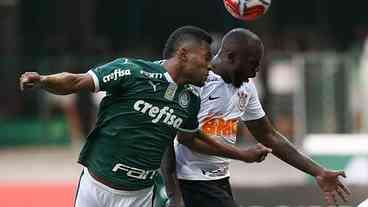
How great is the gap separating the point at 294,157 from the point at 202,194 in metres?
0.65

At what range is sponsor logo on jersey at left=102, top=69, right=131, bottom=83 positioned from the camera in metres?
5.80

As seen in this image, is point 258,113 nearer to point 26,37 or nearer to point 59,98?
point 59,98

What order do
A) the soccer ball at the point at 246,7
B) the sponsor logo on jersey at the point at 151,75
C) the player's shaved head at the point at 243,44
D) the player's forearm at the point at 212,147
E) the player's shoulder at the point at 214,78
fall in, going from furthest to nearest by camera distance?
the soccer ball at the point at 246,7 → the player's shoulder at the point at 214,78 → the player's shaved head at the point at 243,44 → the player's forearm at the point at 212,147 → the sponsor logo on jersey at the point at 151,75

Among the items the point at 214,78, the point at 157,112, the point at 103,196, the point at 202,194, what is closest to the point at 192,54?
the point at 157,112

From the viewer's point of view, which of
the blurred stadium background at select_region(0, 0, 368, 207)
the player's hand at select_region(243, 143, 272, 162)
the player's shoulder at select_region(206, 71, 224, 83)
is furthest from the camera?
the blurred stadium background at select_region(0, 0, 368, 207)

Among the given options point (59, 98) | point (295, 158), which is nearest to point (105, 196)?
point (295, 158)

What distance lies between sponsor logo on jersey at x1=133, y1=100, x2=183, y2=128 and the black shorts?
29.5 inches

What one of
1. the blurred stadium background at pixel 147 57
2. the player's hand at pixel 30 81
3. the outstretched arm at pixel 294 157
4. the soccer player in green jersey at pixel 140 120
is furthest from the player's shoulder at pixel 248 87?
the blurred stadium background at pixel 147 57

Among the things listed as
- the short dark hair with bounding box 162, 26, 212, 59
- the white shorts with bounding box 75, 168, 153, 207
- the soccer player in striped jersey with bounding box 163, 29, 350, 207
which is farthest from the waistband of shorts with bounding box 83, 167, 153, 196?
the short dark hair with bounding box 162, 26, 212, 59

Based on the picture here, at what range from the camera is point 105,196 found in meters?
6.12

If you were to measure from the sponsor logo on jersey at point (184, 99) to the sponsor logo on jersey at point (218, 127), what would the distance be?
0.53m

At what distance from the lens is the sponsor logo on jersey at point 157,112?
19.7 feet

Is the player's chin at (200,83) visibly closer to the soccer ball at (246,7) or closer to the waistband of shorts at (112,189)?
the waistband of shorts at (112,189)

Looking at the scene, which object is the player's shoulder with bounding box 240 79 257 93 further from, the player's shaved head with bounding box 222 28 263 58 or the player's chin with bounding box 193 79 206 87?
the player's chin with bounding box 193 79 206 87
